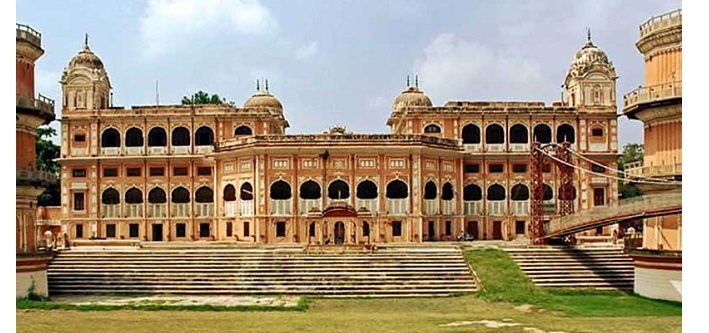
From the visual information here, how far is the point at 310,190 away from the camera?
44844 millimetres

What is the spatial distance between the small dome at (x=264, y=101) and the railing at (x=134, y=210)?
415 inches

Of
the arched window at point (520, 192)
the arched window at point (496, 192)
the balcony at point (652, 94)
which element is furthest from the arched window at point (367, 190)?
the balcony at point (652, 94)

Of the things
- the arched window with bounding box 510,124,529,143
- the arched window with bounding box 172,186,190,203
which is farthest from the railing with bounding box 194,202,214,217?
the arched window with bounding box 510,124,529,143

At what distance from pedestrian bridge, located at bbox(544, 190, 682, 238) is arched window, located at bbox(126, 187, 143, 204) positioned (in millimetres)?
23757

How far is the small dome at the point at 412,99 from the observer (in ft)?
176

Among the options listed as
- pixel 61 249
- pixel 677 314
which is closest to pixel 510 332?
pixel 677 314

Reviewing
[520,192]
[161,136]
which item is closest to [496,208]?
[520,192]

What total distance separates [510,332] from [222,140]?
29219 mm

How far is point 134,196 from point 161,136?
3837mm

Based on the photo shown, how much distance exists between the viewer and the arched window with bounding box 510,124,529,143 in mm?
50062

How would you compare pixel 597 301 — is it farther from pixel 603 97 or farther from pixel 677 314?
pixel 603 97

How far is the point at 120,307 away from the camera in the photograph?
92.4ft

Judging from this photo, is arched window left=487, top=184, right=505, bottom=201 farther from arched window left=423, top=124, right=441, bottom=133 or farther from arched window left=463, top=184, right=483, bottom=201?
arched window left=423, top=124, right=441, bottom=133

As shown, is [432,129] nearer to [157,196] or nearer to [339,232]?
[339,232]
